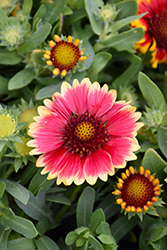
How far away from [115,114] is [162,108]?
0.99 feet

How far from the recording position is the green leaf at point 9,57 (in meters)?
1.35

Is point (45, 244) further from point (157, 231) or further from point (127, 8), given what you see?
point (127, 8)

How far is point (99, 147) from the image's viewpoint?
109 cm

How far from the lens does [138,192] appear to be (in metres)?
1.06

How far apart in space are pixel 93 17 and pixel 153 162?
2.39 feet

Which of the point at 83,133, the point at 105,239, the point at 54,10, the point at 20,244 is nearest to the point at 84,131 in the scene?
the point at 83,133

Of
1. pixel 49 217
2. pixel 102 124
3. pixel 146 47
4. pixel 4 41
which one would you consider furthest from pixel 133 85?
pixel 49 217

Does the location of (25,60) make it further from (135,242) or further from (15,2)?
(135,242)

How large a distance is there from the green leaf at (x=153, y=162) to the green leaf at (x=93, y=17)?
2.08 ft

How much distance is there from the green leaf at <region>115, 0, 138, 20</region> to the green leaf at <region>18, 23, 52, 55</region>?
1.33 feet

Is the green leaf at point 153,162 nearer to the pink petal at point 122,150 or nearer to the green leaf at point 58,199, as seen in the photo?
the pink petal at point 122,150

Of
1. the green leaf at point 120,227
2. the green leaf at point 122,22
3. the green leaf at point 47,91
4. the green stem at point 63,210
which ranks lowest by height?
the green leaf at point 120,227

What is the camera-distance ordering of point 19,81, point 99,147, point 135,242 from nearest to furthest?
point 99,147 → point 19,81 → point 135,242

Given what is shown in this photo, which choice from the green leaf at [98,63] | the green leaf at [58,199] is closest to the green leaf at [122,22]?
the green leaf at [98,63]
